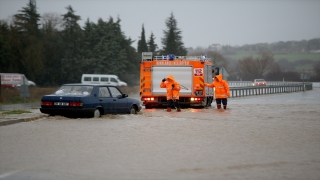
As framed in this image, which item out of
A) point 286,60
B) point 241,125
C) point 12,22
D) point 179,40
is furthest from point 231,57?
point 241,125

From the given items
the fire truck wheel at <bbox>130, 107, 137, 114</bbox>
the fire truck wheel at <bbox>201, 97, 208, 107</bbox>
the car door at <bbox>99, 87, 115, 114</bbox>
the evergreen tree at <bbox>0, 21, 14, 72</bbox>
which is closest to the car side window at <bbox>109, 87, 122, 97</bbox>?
the car door at <bbox>99, 87, 115, 114</bbox>

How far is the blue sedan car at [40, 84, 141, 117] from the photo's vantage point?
1709 cm

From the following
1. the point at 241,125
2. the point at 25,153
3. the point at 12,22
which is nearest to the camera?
the point at 25,153

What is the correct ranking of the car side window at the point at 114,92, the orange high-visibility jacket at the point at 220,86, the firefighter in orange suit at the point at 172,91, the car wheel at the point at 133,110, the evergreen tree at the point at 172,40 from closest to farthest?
the car side window at the point at 114,92, the car wheel at the point at 133,110, the firefighter in orange suit at the point at 172,91, the orange high-visibility jacket at the point at 220,86, the evergreen tree at the point at 172,40

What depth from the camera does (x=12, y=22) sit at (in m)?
71.6

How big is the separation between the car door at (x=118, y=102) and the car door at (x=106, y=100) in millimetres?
196

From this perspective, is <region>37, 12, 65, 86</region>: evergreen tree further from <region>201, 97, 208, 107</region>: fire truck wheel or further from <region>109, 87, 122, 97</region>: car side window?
<region>109, 87, 122, 97</region>: car side window

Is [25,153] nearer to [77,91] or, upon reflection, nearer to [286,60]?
[77,91]

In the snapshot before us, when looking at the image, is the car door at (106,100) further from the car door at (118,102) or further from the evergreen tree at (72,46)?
the evergreen tree at (72,46)

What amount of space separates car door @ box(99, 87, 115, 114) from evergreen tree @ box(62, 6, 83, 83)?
59426 mm

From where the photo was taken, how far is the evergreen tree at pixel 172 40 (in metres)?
100

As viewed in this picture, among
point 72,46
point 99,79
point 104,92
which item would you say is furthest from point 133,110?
point 72,46

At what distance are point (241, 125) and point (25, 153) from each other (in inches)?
311

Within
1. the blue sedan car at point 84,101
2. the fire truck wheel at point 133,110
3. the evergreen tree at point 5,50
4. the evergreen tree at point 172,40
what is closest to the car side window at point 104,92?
the blue sedan car at point 84,101
